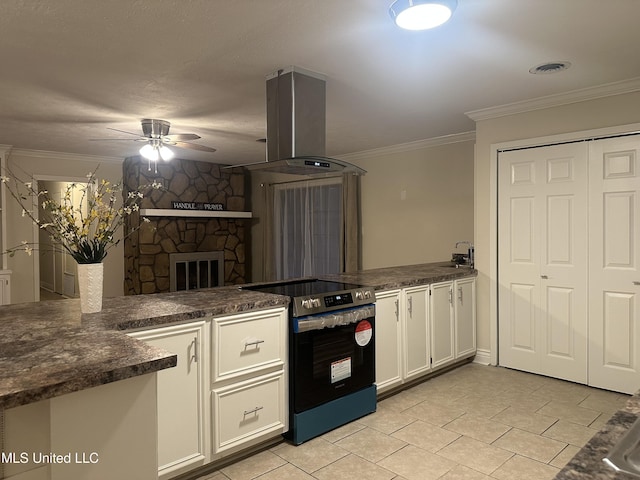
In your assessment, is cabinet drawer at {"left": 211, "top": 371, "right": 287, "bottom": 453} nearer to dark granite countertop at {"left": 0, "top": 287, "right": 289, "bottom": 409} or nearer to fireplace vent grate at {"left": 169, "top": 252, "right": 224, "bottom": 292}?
dark granite countertop at {"left": 0, "top": 287, "right": 289, "bottom": 409}

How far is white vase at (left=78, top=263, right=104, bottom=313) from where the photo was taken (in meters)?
2.19

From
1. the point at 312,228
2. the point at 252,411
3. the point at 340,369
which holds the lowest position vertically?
the point at 252,411

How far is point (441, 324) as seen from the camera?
12.7 feet

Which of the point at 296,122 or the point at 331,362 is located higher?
the point at 296,122

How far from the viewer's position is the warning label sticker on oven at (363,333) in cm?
303

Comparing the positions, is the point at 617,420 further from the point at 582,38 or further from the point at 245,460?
the point at 582,38

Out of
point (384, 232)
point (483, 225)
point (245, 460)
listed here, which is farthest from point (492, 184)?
point (245, 460)

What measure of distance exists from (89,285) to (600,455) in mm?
2124

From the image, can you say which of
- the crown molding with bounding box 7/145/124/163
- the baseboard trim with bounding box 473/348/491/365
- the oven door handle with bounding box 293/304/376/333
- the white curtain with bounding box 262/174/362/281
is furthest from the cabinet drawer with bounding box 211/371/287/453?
the crown molding with bounding box 7/145/124/163

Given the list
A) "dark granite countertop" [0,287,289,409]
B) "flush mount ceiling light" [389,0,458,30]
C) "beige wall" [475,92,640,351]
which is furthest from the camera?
"beige wall" [475,92,640,351]

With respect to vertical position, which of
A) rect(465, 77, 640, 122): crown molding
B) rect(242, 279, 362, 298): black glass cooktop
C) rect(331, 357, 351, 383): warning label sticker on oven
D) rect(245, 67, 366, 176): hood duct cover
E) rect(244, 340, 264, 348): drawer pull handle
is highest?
rect(465, 77, 640, 122): crown molding

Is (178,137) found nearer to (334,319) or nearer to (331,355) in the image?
(334,319)

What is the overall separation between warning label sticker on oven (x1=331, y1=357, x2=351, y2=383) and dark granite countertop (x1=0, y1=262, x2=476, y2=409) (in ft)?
1.86

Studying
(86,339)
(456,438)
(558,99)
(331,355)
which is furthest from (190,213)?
(86,339)
